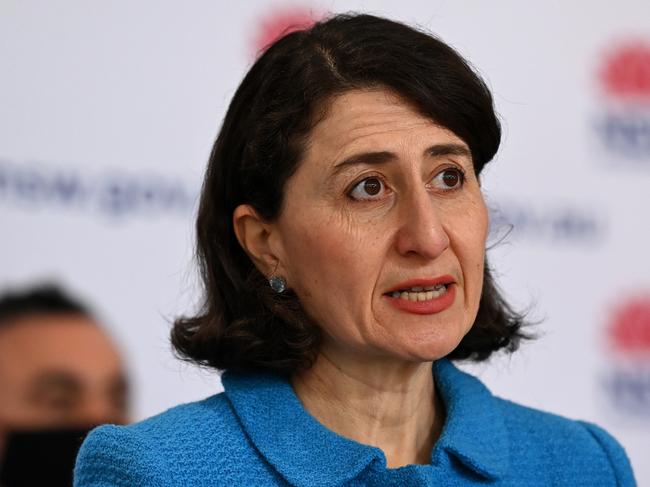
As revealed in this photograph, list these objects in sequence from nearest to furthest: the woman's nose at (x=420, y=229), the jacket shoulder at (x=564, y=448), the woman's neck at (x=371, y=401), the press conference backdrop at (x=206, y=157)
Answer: the woman's nose at (x=420, y=229), the woman's neck at (x=371, y=401), the jacket shoulder at (x=564, y=448), the press conference backdrop at (x=206, y=157)

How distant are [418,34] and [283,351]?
558mm

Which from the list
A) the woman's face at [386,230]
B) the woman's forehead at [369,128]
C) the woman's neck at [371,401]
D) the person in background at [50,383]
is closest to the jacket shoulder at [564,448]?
the woman's neck at [371,401]

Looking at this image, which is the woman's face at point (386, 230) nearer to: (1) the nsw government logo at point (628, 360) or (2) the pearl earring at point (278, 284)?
(2) the pearl earring at point (278, 284)

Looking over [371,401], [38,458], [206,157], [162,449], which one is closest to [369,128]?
[371,401]

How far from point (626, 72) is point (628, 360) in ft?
2.79

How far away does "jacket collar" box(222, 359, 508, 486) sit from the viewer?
1.91 m

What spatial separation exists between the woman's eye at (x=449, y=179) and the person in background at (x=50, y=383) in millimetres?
1415

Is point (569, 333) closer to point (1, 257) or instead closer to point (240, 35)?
point (240, 35)

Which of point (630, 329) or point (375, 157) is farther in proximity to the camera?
point (630, 329)

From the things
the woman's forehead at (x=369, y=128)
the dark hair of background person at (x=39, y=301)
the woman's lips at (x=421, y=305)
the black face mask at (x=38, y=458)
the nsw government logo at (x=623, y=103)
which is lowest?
the black face mask at (x=38, y=458)

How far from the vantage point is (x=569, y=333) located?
3600mm

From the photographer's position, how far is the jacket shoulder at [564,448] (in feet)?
6.92

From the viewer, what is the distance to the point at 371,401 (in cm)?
198

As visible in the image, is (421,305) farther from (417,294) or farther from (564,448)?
(564,448)
